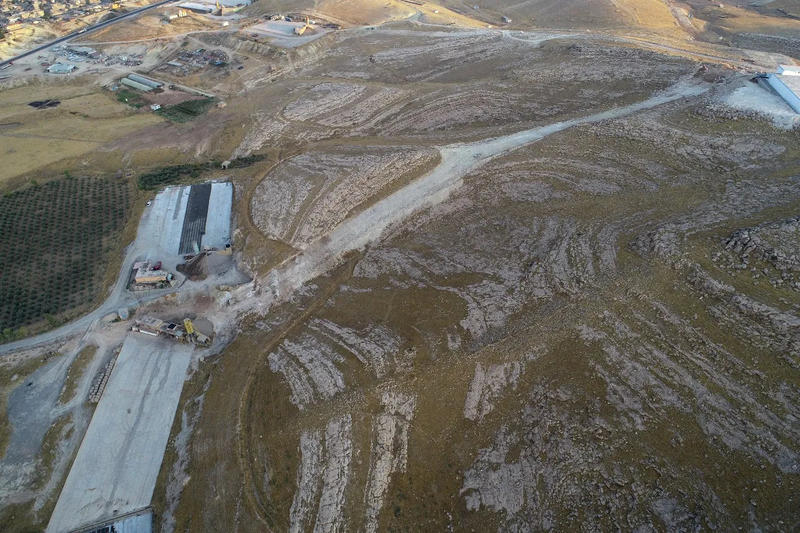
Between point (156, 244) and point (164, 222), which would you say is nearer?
point (156, 244)

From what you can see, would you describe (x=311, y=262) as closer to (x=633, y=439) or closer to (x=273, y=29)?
(x=633, y=439)

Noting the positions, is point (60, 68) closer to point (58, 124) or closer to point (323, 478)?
point (58, 124)

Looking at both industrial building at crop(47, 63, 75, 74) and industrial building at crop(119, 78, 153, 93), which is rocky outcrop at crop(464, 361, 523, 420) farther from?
industrial building at crop(47, 63, 75, 74)

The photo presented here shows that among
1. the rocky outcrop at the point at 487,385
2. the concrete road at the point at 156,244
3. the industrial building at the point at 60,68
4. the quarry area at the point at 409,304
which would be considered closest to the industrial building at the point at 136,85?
the quarry area at the point at 409,304

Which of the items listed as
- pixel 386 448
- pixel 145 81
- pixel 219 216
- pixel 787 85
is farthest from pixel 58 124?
pixel 787 85

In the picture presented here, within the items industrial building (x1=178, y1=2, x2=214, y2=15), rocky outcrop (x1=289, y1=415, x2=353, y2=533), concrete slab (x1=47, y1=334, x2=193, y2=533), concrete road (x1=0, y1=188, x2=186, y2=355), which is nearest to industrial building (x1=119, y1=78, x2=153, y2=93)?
concrete road (x1=0, y1=188, x2=186, y2=355)

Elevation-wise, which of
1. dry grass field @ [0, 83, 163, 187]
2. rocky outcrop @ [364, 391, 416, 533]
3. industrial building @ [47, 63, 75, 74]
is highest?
industrial building @ [47, 63, 75, 74]

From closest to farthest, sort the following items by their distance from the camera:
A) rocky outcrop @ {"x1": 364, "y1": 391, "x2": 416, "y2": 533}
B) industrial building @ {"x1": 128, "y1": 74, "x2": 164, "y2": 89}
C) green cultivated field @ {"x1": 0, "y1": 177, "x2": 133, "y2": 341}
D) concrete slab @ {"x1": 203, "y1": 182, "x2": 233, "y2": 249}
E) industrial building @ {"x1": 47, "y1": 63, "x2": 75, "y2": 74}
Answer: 1. rocky outcrop @ {"x1": 364, "y1": 391, "x2": 416, "y2": 533}
2. green cultivated field @ {"x1": 0, "y1": 177, "x2": 133, "y2": 341}
3. concrete slab @ {"x1": 203, "y1": 182, "x2": 233, "y2": 249}
4. industrial building @ {"x1": 128, "y1": 74, "x2": 164, "y2": 89}
5. industrial building @ {"x1": 47, "y1": 63, "x2": 75, "y2": 74}
